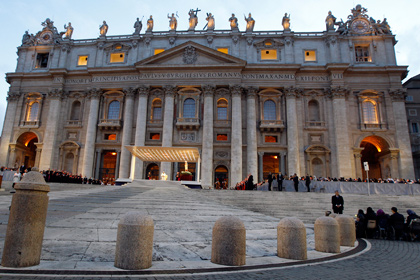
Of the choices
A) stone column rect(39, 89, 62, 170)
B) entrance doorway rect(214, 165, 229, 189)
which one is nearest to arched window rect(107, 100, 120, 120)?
stone column rect(39, 89, 62, 170)

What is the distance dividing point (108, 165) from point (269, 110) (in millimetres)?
21781

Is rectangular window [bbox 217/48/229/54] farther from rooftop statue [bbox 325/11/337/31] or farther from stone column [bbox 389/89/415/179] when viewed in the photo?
stone column [bbox 389/89/415/179]

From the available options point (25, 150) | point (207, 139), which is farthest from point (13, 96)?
point (207, 139)

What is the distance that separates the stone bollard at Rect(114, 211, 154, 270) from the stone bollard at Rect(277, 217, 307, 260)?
312cm

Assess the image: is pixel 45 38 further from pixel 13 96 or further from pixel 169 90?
pixel 169 90

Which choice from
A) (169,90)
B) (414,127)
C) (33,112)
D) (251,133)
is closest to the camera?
(251,133)

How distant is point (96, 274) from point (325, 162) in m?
33.0

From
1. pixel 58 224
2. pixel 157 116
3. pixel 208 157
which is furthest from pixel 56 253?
pixel 157 116

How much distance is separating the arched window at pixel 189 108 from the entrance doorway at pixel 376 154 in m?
21.7

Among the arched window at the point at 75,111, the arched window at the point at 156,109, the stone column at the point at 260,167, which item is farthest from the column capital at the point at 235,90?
the arched window at the point at 75,111

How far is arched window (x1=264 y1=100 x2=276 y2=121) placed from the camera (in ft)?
118

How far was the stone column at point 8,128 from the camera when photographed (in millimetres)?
36441

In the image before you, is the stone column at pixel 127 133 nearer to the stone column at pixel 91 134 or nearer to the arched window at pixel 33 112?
the stone column at pixel 91 134

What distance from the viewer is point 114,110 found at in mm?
37625
